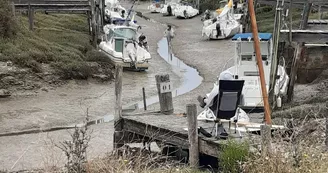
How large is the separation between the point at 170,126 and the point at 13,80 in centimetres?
1144

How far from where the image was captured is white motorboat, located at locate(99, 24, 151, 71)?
29.0 metres

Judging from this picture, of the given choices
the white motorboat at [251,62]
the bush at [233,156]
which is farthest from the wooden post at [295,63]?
the bush at [233,156]

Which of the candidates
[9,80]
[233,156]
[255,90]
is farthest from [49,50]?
[233,156]

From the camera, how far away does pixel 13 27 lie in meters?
24.5

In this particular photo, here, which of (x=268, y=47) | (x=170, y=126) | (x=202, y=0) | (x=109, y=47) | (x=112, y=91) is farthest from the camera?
(x=202, y=0)

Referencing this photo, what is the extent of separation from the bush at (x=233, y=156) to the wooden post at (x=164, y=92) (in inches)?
153

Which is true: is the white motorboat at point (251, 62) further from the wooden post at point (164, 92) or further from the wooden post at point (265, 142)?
the wooden post at point (265, 142)

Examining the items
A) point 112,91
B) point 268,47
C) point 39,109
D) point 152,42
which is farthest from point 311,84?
point 152,42

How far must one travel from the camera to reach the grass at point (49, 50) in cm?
2297

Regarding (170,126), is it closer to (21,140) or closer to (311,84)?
(21,140)

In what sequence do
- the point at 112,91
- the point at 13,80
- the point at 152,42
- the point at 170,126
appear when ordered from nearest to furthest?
1. the point at 170,126
2. the point at 13,80
3. the point at 112,91
4. the point at 152,42

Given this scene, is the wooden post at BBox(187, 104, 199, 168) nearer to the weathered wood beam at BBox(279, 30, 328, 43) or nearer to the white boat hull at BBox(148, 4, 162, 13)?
the weathered wood beam at BBox(279, 30, 328, 43)

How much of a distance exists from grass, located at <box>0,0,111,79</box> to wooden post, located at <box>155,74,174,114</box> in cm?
1081

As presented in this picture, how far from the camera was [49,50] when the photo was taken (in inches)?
993
